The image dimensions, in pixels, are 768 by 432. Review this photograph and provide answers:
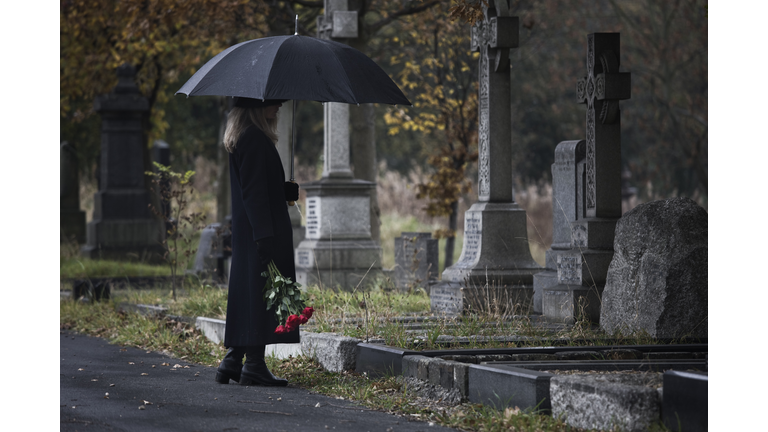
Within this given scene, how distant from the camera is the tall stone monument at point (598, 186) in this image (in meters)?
8.42

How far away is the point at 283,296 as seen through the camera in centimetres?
628

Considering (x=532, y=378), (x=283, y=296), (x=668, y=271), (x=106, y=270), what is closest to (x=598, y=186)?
(x=668, y=271)

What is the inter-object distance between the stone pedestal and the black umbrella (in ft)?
18.0

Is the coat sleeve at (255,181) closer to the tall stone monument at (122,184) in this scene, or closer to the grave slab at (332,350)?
the grave slab at (332,350)

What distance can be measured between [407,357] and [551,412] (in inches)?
54.6

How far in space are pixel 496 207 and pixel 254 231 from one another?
3.63 m

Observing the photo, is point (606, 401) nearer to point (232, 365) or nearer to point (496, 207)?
point (232, 365)

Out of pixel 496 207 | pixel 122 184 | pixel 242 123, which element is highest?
pixel 242 123

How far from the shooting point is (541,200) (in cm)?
2438

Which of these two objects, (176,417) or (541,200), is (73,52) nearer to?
(541,200)

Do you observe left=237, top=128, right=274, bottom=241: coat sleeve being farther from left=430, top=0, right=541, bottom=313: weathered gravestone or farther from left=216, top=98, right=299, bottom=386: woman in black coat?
left=430, top=0, right=541, bottom=313: weathered gravestone

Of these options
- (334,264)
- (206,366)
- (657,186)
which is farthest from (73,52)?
(657,186)

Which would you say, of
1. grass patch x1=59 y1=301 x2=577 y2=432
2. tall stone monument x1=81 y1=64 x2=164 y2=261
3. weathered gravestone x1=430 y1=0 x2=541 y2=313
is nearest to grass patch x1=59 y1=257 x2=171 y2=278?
tall stone monument x1=81 y1=64 x2=164 y2=261

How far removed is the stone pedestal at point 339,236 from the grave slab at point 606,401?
269 inches
